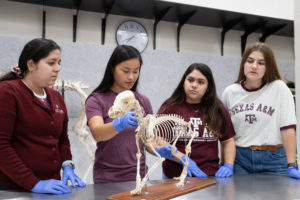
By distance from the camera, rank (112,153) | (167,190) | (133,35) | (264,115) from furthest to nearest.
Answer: (133,35)
(264,115)
(112,153)
(167,190)

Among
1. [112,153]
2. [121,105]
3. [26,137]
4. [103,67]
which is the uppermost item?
[103,67]

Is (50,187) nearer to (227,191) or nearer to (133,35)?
(227,191)

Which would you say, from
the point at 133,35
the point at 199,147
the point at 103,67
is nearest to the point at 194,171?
the point at 199,147

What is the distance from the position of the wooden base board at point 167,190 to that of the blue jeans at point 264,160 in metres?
0.41

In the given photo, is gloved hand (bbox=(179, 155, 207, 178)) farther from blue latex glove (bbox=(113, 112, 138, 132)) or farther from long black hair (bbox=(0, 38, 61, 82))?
long black hair (bbox=(0, 38, 61, 82))

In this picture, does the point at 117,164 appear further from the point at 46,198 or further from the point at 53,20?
the point at 53,20

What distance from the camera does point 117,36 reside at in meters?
3.33

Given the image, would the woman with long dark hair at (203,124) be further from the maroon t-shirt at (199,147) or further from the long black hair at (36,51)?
the long black hair at (36,51)

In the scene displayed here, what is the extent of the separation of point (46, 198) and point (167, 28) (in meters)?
2.86

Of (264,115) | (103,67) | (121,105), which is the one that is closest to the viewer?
(121,105)

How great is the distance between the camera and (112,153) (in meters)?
1.44

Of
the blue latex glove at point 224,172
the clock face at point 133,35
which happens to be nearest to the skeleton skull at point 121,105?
the blue latex glove at point 224,172

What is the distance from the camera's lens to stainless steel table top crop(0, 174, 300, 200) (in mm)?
1100

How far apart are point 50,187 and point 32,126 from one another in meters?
0.26
